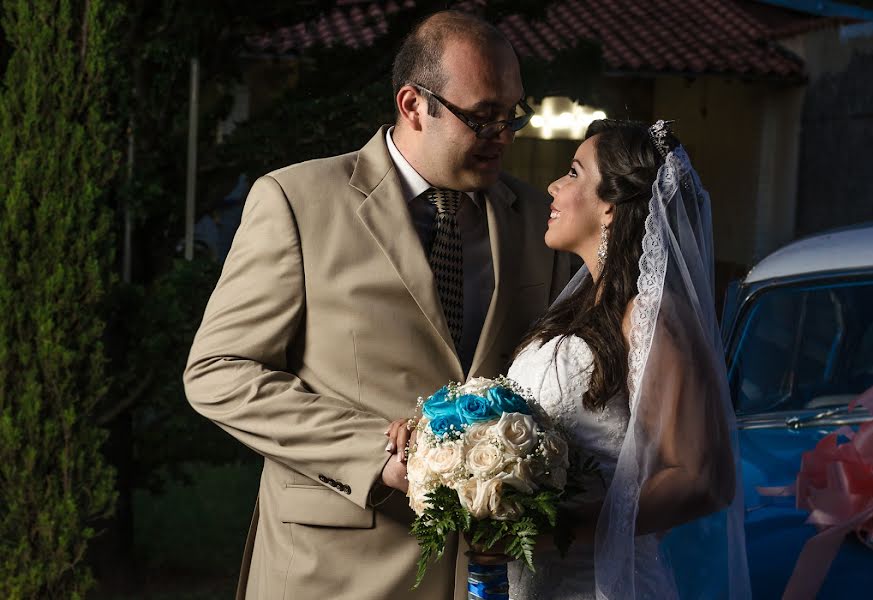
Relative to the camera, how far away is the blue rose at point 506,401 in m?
2.41

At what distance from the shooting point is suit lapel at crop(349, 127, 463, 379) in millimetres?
2900

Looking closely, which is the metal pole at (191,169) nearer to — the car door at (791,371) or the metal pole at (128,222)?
the metal pole at (128,222)

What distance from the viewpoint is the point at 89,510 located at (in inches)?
243

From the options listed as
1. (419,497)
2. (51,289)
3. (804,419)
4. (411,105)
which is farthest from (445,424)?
(51,289)

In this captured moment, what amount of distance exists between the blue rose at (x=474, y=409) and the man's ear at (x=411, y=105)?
96cm

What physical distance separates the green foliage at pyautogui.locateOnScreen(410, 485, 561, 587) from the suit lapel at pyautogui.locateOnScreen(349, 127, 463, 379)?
0.58 meters

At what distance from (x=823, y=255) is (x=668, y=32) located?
12.4 m

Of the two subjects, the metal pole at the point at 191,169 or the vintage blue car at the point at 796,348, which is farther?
the metal pole at the point at 191,169

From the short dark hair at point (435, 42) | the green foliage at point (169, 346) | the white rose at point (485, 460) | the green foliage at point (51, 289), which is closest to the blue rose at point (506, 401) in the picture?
the white rose at point (485, 460)

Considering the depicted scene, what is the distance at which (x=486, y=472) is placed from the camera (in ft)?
7.60

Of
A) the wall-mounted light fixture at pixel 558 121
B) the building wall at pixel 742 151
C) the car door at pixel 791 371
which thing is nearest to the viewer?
the car door at pixel 791 371

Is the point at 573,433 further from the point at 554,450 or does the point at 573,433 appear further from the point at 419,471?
the point at 419,471

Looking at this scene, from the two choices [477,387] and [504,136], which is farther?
[504,136]

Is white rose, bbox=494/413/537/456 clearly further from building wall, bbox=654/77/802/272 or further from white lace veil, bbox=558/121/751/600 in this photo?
building wall, bbox=654/77/802/272
